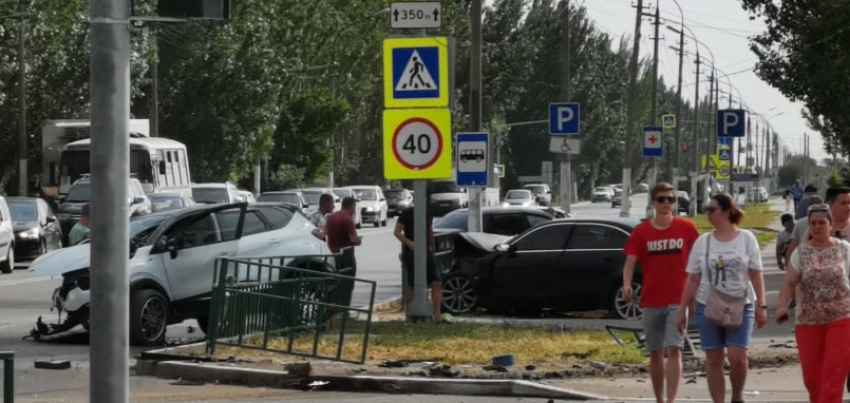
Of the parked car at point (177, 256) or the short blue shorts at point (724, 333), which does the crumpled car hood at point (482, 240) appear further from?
the short blue shorts at point (724, 333)

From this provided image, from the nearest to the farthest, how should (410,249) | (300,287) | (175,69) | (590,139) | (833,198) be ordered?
(833,198)
(300,287)
(410,249)
(175,69)
(590,139)

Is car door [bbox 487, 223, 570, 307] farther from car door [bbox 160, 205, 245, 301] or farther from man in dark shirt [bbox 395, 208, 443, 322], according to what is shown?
car door [bbox 160, 205, 245, 301]

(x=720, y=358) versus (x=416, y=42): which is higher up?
(x=416, y=42)

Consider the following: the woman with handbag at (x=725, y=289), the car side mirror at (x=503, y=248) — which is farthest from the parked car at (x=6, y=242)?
the woman with handbag at (x=725, y=289)

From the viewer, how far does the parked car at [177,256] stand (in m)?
18.8

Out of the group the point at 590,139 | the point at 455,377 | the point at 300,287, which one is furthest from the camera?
the point at 590,139

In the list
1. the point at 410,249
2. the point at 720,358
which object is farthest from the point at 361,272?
the point at 720,358

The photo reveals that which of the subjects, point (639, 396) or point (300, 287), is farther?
point (300, 287)

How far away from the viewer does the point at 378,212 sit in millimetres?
67562

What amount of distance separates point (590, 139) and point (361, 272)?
331ft

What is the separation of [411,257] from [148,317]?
142 inches

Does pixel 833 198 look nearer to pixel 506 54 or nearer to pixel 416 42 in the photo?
pixel 416 42

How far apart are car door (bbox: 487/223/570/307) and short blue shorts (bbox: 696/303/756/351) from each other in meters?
11.7

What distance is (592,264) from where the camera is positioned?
2322cm
